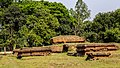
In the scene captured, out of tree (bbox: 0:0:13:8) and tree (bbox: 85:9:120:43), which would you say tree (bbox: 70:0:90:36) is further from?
tree (bbox: 0:0:13:8)

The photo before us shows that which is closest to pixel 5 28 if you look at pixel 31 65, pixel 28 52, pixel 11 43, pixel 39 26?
pixel 11 43

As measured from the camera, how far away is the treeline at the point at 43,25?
47188 millimetres

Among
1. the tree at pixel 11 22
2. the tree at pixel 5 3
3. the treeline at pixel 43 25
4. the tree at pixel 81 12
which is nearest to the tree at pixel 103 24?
the treeline at pixel 43 25

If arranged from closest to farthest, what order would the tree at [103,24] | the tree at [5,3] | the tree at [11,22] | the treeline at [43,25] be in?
1. the treeline at [43,25]
2. the tree at [11,22]
3. the tree at [103,24]
4. the tree at [5,3]

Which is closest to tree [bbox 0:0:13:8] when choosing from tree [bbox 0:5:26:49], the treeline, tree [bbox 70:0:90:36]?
the treeline

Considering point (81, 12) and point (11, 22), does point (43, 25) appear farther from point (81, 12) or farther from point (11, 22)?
point (81, 12)

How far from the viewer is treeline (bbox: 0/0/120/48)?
47188 millimetres

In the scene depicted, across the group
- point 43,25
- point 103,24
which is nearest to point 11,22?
point 43,25

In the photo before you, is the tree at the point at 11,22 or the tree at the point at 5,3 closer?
the tree at the point at 11,22

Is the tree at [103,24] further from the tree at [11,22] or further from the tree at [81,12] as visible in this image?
the tree at [11,22]

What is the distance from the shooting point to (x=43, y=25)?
47156 millimetres

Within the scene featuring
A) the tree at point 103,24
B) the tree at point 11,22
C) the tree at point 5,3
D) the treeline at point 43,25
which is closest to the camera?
the treeline at point 43,25

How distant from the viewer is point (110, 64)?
62.1 feet

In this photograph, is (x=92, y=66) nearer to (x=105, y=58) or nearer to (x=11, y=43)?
(x=105, y=58)
